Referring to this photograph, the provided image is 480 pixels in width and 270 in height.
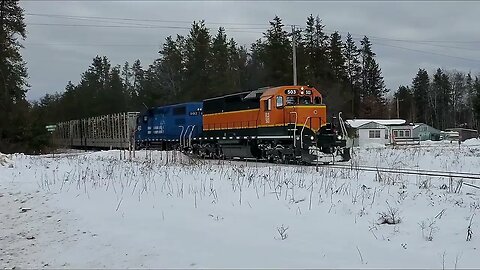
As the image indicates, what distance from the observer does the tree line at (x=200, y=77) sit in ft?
125

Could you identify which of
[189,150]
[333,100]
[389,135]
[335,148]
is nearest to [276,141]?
[335,148]

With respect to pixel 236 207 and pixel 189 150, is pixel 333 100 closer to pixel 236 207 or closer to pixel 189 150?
pixel 189 150

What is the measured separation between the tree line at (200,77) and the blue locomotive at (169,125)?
321 inches

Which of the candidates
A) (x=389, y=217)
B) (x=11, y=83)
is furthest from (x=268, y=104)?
(x=11, y=83)

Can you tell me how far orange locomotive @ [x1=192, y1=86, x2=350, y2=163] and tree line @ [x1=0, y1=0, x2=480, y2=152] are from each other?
37.5 feet

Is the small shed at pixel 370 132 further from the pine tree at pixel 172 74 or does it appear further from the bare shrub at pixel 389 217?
the bare shrub at pixel 389 217

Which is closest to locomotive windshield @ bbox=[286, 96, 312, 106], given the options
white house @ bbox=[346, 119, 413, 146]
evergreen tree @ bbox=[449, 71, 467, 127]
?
white house @ bbox=[346, 119, 413, 146]

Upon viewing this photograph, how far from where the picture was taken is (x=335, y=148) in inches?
859

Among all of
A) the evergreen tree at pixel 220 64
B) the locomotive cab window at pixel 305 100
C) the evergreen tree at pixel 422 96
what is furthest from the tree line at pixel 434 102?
the locomotive cab window at pixel 305 100

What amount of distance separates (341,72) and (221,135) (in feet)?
147

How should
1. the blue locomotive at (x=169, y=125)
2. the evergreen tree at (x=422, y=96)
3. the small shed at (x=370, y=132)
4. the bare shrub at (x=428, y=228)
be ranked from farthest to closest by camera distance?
the evergreen tree at (x=422, y=96), the small shed at (x=370, y=132), the blue locomotive at (x=169, y=125), the bare shrub at (x=428, y=228)

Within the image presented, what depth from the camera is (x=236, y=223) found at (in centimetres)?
788

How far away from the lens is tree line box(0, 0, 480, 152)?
38.1 metres

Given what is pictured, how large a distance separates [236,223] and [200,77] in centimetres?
5448
